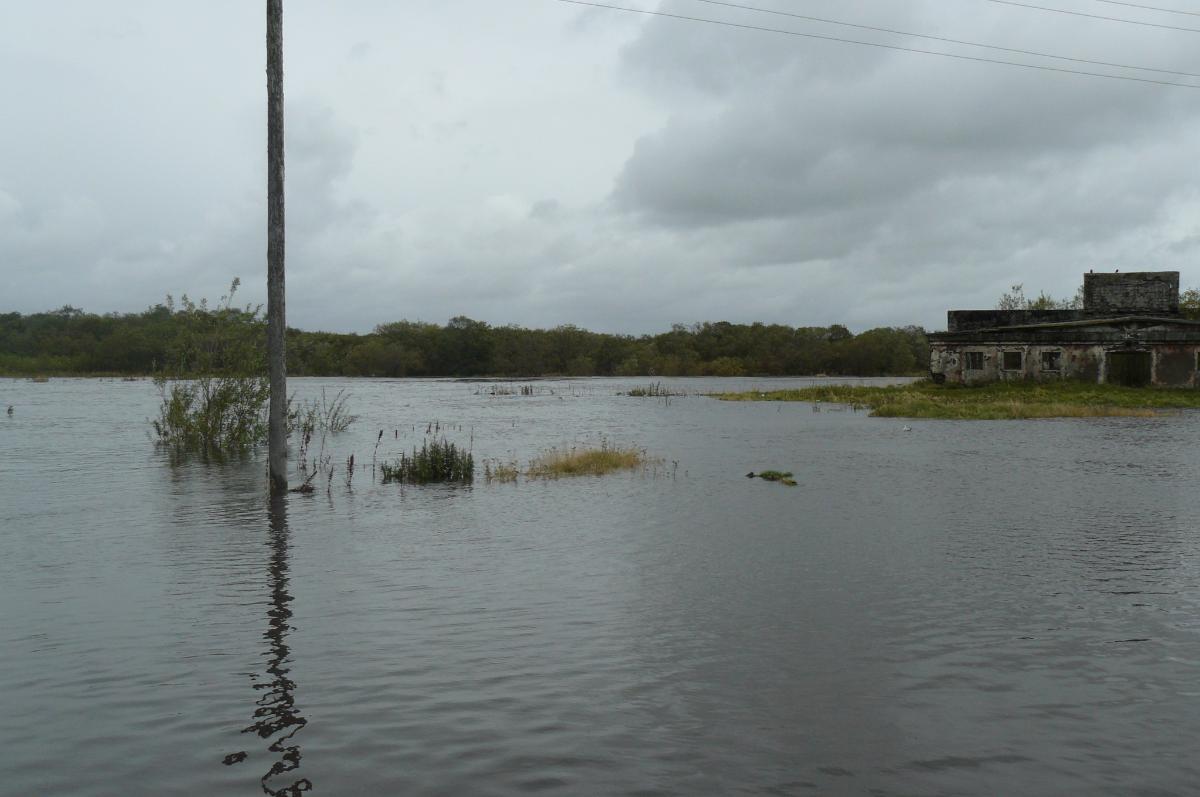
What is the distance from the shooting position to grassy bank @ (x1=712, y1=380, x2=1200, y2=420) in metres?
44.5

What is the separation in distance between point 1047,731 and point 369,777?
4306 mm

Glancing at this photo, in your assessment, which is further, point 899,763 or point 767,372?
point 767,372

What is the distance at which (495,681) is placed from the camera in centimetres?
675

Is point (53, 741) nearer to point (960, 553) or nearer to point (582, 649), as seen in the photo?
point (582, 649)

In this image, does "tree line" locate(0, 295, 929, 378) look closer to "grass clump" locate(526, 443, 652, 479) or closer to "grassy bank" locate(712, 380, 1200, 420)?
"grassy bank" locate(712, 380, 1200, 420)

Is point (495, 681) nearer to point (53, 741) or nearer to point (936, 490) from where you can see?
point (53, 741)

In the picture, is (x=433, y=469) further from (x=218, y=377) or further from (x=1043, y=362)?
(x=1043, y=362)

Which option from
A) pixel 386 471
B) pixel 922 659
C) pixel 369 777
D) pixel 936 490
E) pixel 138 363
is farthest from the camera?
pixel 138 363

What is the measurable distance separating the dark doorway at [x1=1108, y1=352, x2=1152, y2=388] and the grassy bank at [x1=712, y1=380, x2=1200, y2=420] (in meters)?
1.36

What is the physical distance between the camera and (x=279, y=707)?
6.08 metres

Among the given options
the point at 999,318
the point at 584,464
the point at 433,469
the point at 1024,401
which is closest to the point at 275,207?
the point at 433,469

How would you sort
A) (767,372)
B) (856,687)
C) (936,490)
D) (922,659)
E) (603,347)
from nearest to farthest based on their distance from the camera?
(856,687), (922,659), (936,490), (767,372), (603,347)

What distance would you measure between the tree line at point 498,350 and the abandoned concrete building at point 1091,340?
283 ft

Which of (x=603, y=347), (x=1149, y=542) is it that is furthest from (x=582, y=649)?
(x=603, y=347)
